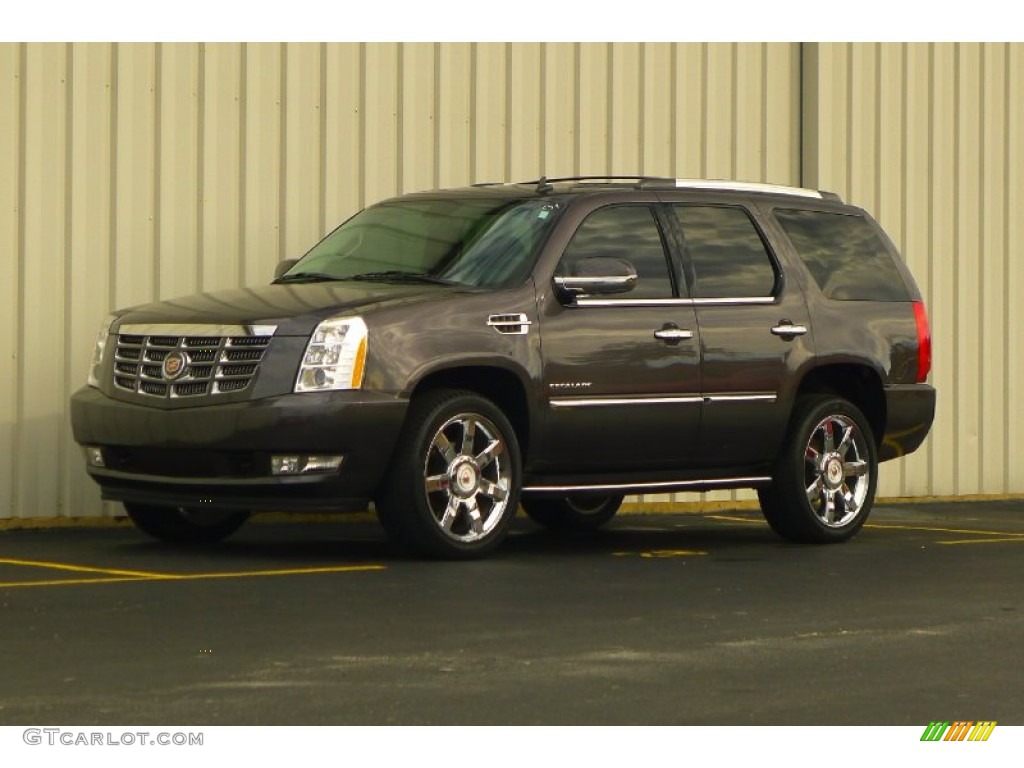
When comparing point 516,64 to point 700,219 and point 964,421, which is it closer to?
point 700,219

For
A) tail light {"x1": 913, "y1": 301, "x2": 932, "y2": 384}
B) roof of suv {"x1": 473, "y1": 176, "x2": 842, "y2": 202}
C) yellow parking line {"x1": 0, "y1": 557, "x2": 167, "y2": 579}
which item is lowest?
yellow parking line {"x1": 0, "y1": 557, "x2": 167, "y2": 579}

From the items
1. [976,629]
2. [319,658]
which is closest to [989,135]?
[976,629]

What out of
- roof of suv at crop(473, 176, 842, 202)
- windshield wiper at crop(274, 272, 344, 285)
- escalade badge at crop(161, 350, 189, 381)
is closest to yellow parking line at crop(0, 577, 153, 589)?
A: escalade badge at crop(161, 350, 189, 381)

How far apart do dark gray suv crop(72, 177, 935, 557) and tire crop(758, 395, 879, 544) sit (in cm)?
2

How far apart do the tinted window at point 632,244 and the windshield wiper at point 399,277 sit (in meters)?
0.74

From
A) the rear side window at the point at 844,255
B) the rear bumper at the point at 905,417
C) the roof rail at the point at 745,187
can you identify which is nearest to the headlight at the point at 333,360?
the roof rail at the point at 745,187

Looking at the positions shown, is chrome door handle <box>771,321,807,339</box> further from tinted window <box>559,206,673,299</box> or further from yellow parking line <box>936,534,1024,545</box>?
yellow parking line <box>936,534,1024,545</box>

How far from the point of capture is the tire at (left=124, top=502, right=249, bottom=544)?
1260cm

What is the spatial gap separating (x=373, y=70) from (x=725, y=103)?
2.90 m

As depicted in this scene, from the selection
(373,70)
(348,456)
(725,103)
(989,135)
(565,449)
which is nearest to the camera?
(348,456)

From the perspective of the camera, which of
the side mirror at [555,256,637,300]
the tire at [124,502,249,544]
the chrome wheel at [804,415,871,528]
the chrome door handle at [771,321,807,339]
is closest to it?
the side mirror at [555,256,637,300]

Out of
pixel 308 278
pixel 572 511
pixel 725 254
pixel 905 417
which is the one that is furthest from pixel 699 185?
pixel 572 511

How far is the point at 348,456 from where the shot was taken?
11.3 meters

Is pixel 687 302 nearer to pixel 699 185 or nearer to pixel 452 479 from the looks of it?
pixel 699 185
